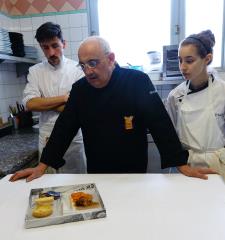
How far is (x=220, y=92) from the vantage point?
1.31 m

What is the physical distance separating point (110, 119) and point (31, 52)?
145cm

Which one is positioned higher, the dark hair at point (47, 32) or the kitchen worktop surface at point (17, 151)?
the dark hair at point (47, 32)

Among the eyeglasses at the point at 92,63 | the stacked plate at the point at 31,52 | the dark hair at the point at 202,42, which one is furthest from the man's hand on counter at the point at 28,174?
the stacked plate at the point at 31,52

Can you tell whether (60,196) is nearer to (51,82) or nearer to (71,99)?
(71,99)

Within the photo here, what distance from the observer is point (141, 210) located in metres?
0.77

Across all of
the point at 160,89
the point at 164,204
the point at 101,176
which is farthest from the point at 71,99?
the point at 160,89

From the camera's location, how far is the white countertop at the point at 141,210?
2.19 ft

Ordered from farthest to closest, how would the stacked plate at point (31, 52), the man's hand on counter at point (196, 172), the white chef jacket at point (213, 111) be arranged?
the stacked plate at point (31, 52), the white chef jacket at point (213, 111), the man's hand on counter at point (196, 172)

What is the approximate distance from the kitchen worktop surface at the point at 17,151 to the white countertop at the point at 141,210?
39 centimetres

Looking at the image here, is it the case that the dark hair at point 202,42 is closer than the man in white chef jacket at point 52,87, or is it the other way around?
the dark hair at point 202,42

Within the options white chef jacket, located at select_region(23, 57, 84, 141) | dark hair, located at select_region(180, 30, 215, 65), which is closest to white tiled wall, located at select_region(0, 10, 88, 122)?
white chef jacket, located at select_region(23, 57, 84, 141)

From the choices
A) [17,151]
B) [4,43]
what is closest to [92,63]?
[17,151]

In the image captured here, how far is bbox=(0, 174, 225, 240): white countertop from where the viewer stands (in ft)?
2.19

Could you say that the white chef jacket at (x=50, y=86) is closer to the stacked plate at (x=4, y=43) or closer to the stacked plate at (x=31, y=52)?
the stacked plate at (x=4, y=43)
